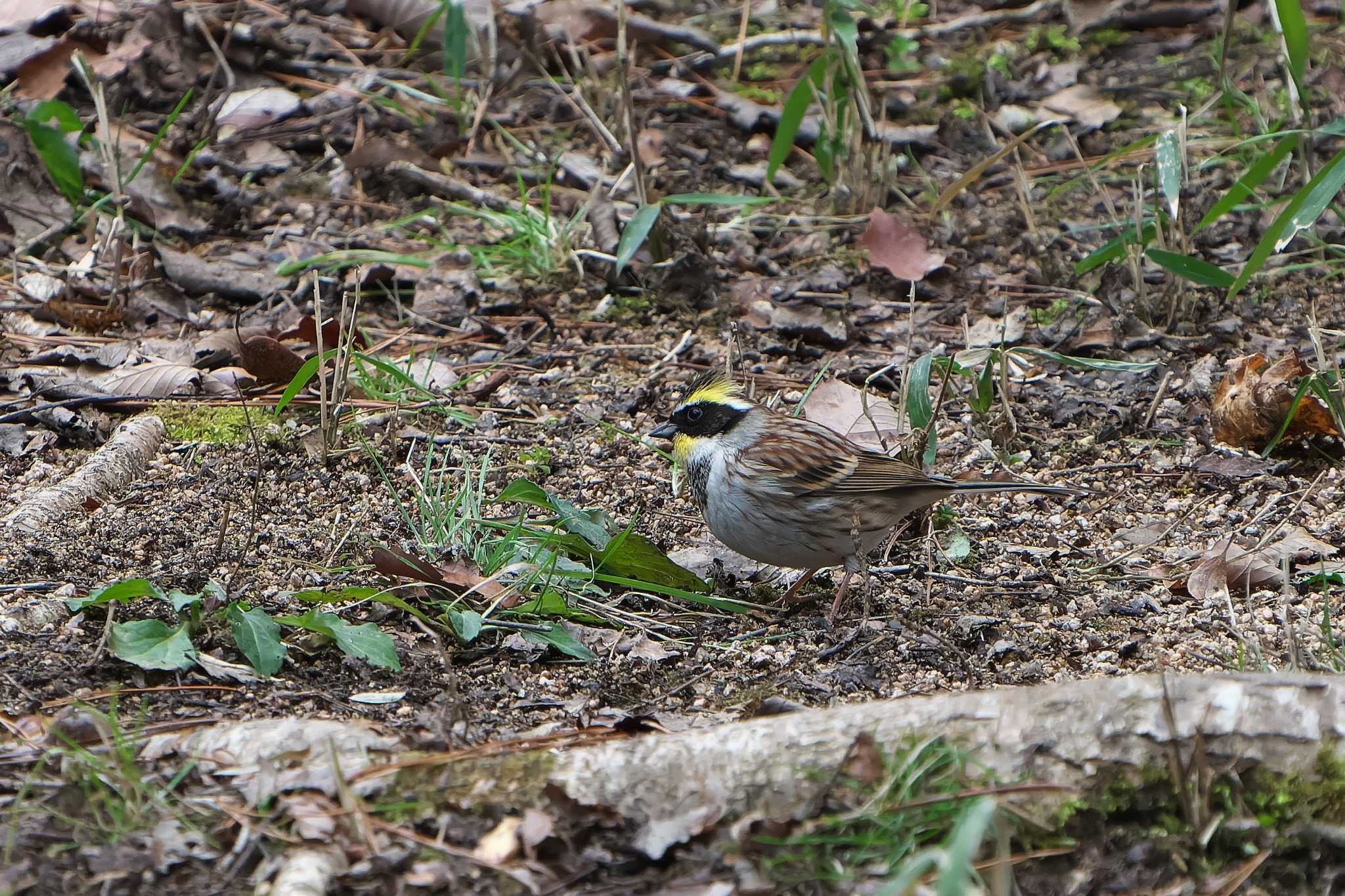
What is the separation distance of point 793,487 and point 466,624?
130cm

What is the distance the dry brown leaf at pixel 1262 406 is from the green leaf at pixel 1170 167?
2.22ft

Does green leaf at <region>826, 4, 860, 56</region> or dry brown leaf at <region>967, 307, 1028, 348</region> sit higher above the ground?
green leaf at <region>826, 4, 860, 56</region>

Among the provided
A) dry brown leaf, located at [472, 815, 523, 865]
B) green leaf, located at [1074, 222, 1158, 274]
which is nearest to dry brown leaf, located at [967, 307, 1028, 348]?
green leaf, located at [1074, 222, 1158, 274]

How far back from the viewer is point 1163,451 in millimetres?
5289

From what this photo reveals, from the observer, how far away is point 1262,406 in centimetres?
511

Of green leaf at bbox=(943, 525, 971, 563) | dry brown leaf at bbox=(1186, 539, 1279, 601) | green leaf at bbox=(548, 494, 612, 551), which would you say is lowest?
green leaf at bbox=(943, 525, 971, 563)

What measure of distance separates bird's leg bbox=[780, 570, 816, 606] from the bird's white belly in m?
0.16

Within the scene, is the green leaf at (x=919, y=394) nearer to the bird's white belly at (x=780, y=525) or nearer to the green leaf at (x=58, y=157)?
the bird's white belly at (x=780, y=525)

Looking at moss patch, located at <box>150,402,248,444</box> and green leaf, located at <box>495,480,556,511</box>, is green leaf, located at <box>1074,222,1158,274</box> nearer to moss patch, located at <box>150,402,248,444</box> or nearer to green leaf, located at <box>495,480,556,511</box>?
green leaf, located at <box>495,480,556,511</box>

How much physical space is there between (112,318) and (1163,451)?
4.41m

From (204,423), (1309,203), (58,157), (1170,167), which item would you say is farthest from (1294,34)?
(58,157)

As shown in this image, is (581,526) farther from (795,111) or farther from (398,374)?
(795,111)

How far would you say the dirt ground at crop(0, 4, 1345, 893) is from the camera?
364 cm

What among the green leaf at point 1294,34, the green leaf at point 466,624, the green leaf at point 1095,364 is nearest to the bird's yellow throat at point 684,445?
the green leaf at point 466,624
